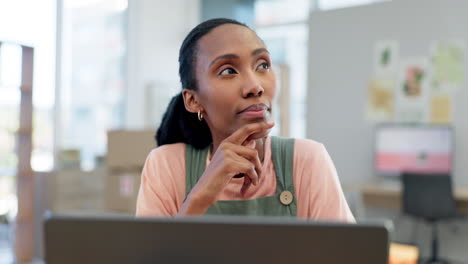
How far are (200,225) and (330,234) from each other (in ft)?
0.43

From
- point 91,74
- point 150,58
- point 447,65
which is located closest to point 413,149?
point 447,65

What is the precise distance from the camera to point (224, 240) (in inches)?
19.3

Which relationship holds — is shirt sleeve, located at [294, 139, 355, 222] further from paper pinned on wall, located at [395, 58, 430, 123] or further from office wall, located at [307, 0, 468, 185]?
paper pinned on wall, located at [395, 58, 430, 123]

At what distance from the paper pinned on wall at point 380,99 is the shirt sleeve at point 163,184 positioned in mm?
3732

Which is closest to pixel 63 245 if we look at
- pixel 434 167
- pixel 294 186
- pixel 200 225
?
pixel 200 225

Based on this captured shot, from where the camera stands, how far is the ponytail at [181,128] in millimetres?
1010

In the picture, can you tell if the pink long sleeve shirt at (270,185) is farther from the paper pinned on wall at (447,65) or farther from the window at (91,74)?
the window at (91,74)

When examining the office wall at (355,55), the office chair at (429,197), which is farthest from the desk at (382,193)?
the office wall at (355,55)

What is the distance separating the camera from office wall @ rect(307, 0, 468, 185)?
417 cm

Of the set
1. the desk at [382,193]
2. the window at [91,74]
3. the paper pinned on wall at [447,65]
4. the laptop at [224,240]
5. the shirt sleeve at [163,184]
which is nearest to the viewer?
the laptop at [224,240]

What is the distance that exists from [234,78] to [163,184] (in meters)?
0.25

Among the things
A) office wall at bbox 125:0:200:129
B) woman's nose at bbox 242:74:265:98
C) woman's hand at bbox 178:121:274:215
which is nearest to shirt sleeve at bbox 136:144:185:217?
woman's hand at bbox 178:121:274:215

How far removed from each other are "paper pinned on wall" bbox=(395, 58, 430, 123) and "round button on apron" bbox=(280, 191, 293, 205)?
3641 mm

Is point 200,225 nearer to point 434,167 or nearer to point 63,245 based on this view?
point 63,245
